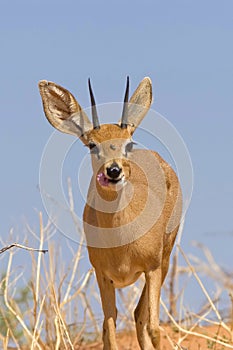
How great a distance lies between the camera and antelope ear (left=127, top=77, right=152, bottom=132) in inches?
324

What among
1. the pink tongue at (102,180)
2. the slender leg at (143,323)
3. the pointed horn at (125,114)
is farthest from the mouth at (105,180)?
the slender leg at (143,323)

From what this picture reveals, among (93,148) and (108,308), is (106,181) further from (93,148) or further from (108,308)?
(108,308)

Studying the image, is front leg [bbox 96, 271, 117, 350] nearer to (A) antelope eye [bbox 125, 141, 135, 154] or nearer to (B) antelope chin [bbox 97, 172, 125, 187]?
(B) antelope chin [bbox 97, 172, 125, 187]

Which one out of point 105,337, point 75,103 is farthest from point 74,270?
point 75,103

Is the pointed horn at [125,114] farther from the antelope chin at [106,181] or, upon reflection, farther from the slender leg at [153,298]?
the slender leg at [153,298]

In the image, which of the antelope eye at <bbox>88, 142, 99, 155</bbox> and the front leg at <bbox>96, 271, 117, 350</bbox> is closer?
the antelope eye at <bbox>88, 142, 99, 155</bbox>

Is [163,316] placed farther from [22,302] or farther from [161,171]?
[161,171]

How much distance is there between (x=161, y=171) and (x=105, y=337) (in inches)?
63.4

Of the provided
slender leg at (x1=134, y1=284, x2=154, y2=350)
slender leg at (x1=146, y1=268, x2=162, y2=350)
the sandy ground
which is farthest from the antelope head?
the sandy ground

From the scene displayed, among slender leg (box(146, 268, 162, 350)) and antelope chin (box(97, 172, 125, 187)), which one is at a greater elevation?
antelope chin (box(97, 172, 125, 187))

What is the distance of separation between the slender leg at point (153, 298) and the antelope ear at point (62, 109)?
51.4 inches

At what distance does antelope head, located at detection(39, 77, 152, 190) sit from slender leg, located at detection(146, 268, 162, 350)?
104 centimetres

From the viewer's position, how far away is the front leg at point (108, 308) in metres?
8.34

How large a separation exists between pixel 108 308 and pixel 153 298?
1.47 feet
